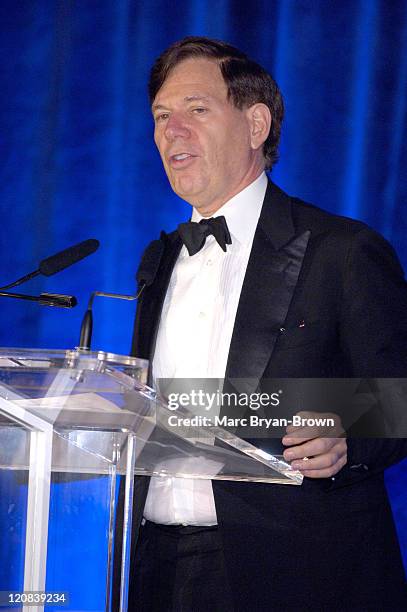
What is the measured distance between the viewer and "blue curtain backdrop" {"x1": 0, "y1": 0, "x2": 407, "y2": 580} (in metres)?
2.68

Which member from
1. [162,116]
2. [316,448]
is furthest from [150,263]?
[316,448]

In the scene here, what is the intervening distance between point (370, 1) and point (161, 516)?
5.32 feet

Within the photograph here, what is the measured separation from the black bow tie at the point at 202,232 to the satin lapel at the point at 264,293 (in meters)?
0.09

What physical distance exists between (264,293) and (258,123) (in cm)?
53

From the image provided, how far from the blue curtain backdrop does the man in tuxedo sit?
0.52 meters

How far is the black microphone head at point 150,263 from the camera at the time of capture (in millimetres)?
2062

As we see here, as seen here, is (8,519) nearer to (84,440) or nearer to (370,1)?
(84,440)

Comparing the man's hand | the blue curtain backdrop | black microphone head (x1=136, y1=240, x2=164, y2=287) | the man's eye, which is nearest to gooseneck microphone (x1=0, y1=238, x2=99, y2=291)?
black microphone head (x1=136, y1=240, x2=164, y2=287)

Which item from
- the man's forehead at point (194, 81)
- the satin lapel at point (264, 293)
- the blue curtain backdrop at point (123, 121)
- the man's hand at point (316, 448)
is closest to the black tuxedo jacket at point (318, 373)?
the satin lapel at point (264, 293)

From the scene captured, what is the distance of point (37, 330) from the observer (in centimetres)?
304

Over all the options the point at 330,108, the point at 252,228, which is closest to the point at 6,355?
the point at 252,228

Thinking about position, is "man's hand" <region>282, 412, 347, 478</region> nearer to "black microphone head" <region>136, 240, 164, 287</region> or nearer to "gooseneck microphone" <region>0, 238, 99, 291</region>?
"gooseneck microphone" <region>0, 238, 99, 291</region>

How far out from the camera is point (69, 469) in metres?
1.30

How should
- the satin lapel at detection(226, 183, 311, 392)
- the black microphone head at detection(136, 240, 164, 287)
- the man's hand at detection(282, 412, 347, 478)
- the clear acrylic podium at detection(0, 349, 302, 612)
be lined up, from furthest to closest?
1. the black microphone head at detection(136, 240, 164, 287)
2. the satin lapel at detection(226, 183, 311, 392)
3. the man's hand at detection(282, 412, 347, 478)
4. the clear acrylic podium at detection(0, 349, 302, 612)
